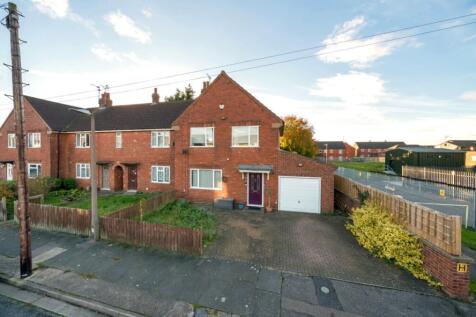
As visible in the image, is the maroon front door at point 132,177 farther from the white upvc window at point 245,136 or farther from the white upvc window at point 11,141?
the white upvc window at point 11,141

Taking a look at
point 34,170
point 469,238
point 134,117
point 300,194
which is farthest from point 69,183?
point 469,238

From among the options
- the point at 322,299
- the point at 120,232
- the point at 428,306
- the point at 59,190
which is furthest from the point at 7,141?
the point at 428,306

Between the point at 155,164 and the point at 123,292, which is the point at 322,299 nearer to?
the point at 123,292

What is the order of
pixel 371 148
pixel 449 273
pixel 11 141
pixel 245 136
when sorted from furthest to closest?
pixel 371 148, pixel 11 141, pixel 245 136, pixel 449 273

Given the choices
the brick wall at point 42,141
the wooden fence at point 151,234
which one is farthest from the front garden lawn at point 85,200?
the wooden fence at point 151,234

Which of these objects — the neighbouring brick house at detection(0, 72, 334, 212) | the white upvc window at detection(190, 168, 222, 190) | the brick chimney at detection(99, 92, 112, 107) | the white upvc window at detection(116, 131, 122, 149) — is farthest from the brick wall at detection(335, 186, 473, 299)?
the brick chimney at detection(99, 92, 112, 107)

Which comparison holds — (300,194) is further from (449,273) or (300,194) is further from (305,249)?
(449,273)
